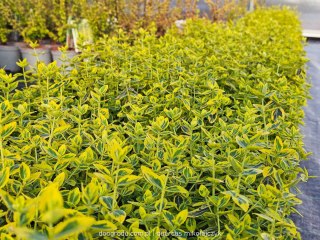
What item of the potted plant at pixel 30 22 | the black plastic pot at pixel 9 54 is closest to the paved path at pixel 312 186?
the potted plant at pixel 30 22

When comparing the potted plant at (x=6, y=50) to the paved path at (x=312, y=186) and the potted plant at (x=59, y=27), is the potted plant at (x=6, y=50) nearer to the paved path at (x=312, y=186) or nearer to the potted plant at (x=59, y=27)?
the potted plant at (x=59, y=27)

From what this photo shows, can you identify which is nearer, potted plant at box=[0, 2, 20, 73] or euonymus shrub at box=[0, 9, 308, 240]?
euonymus shrub at box=[0, 9, 308, 240]

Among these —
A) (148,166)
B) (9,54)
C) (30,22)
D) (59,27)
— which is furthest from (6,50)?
(148,166)

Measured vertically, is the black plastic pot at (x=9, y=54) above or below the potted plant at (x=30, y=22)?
below

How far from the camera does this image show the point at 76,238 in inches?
27.5

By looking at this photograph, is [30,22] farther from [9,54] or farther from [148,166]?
[148,166]

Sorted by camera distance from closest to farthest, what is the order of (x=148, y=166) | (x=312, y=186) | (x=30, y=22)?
(x=148, y=166) → (x=312, y=186) → (x=30, y=22)

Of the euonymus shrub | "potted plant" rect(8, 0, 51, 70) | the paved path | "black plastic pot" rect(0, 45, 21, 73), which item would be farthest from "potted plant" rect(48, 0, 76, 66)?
the euonymus shrub

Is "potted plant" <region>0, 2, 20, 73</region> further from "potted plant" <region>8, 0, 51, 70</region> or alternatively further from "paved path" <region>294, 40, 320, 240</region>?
"paved path" <region>294, 40, 320, 240</region>

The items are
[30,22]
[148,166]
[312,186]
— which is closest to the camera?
[148,166]

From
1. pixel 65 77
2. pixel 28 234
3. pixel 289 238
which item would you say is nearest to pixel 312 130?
pixel 65 77

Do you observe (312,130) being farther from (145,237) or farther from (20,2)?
(20,2)

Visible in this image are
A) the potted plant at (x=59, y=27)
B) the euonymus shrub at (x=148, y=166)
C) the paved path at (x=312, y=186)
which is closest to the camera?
the euonymus shrub at (x=148, y=166)

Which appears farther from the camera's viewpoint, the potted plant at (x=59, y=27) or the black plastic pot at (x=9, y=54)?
the black plastic pot at (x=9, y=54)
